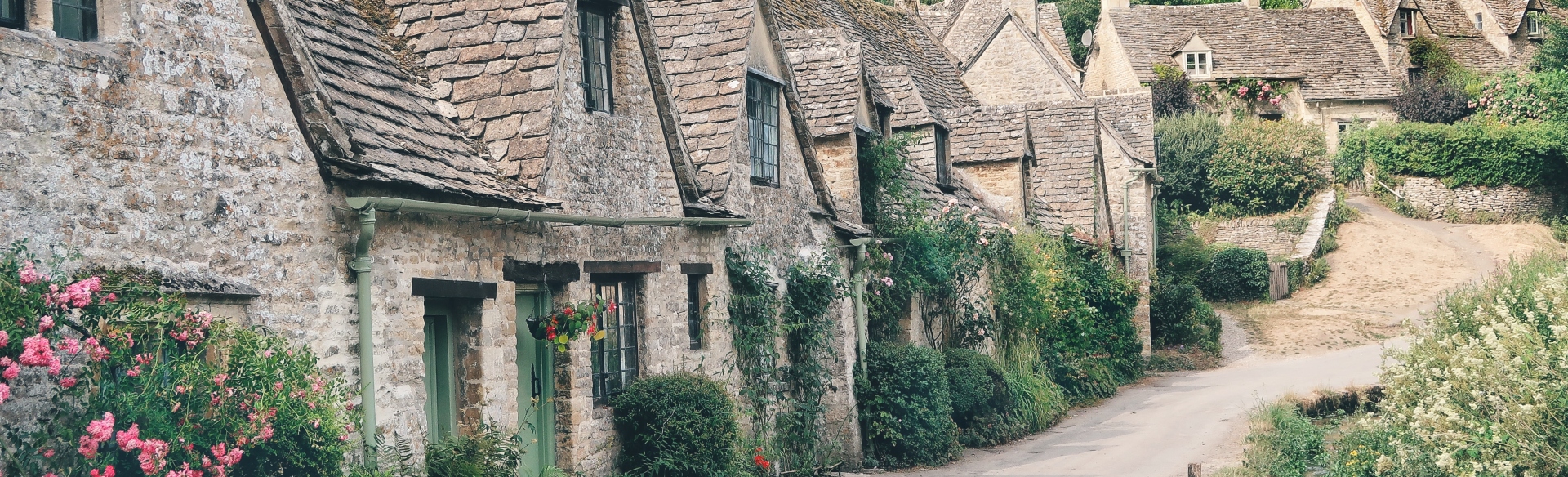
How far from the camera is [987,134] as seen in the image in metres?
26.1

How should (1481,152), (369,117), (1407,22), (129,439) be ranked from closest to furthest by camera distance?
(129,439)
(369,117)
(1481,152)
(1407,22)

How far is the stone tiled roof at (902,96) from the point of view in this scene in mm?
22219

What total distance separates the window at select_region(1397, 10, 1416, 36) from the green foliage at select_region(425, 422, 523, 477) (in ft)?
176

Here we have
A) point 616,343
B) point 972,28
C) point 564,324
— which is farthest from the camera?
point 972,28

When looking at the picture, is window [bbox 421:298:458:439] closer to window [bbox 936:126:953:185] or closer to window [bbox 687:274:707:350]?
window [bbox 687:274:707:350]

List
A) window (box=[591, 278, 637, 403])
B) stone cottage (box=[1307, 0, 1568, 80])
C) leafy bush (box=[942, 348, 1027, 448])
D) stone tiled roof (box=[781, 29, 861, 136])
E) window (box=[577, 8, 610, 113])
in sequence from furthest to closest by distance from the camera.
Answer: stone cottage (box=[1307, 0, 1568, 80])
leafy bush (box=[942, 348, 1027, 448])
stone tiled roof (box=[781, 29, 861, 136])
window (box=[591, 278, 637, 403])
window (box=[577, 8, 610, 113])

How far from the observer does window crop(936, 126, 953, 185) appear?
75.5 feet

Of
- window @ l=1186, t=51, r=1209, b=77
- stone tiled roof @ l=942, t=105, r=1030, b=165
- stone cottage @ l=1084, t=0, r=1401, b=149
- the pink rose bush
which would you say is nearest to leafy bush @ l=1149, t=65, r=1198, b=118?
stone cottage @ l=1084, t=0, r=1401, b=149

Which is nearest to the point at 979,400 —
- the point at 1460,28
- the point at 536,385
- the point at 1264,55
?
the point at 536,385

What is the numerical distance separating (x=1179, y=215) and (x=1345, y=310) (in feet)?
34.9

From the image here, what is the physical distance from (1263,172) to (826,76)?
31.3 metres

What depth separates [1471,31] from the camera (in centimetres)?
5647

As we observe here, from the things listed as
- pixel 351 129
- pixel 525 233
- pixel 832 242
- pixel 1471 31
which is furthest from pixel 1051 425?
pixel 1471 31

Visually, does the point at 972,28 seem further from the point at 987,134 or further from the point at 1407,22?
the point at 1407,22
